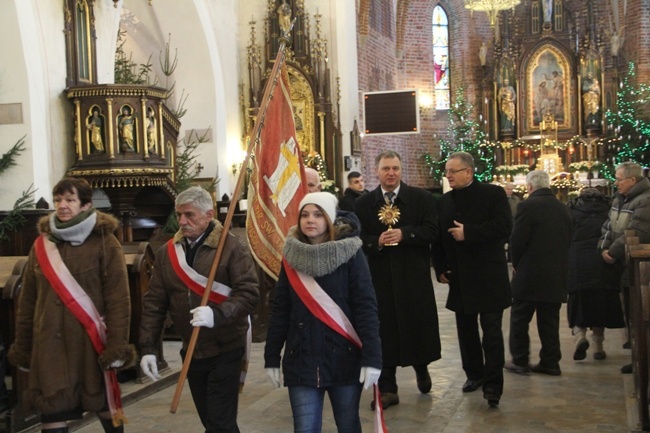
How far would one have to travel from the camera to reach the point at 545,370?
705 centimetres

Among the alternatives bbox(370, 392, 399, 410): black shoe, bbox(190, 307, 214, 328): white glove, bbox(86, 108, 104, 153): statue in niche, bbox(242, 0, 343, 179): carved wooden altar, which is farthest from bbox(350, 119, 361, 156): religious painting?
bbox(190, 307, 214, 328): white glove

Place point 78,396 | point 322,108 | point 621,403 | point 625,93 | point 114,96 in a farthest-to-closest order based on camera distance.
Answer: point 625,93 < point 322,108 < point 114,96 < point 621,403 < point 78,396

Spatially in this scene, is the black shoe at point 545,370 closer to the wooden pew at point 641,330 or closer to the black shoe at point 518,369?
the black shoe at point 518,369

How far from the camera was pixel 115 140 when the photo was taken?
390 inches

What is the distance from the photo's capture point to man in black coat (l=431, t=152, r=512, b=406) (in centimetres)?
594

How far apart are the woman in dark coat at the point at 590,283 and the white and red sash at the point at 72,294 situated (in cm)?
467

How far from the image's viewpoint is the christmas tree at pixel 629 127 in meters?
22.4

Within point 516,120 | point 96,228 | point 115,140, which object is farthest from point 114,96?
point 516,120

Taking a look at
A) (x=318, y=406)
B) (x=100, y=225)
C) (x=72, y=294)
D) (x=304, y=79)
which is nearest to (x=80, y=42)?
(x=304, y=79)

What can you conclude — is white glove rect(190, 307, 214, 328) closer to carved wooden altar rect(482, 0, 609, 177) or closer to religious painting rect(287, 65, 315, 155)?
religious painting rect(287, 65, 315, 155)

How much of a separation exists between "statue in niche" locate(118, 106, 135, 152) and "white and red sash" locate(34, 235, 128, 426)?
5.89 metres

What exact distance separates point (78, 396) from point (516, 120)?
2279 cm

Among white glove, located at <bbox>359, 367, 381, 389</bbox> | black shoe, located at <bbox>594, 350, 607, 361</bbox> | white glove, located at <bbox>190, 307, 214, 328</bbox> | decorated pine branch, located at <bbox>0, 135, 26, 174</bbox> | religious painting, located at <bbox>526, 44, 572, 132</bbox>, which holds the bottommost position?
black shoe, located at <bbox>594, 350, 607, 361</bbox>

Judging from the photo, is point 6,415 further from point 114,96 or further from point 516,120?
point 516,120
